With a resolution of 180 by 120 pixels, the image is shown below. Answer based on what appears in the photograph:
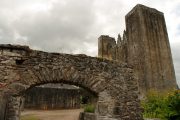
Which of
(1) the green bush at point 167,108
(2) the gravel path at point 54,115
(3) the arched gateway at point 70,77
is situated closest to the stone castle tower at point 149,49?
(2) the gravel path at point 54,115

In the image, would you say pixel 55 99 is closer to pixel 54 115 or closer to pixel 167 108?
pixel 54 115

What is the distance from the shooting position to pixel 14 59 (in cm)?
580

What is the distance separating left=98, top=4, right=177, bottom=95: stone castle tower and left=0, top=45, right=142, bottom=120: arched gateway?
10.4 m

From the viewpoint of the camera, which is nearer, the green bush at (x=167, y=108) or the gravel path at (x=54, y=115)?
the green bush at (x=167, y=108)

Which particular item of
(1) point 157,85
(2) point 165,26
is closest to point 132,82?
(1) point 157,85

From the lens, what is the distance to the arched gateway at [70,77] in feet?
18.2

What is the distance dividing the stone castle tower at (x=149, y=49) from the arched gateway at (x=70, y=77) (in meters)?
10.4

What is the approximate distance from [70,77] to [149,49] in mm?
13787

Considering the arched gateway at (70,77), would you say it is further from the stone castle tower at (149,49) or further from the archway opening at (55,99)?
the archway opening at (55,99)

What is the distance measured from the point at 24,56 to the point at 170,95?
226 inches

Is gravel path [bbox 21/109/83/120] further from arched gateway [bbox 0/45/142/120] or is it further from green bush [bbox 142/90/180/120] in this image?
arched gateway [bbox 0/45/142/120]

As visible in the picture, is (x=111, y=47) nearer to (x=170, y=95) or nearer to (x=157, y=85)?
(x=157, y=85)

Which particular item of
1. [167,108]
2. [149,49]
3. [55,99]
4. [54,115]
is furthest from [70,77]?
[55,99]

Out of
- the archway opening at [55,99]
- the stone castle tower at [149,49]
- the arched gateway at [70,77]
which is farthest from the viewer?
the archway opening at [55,99]
